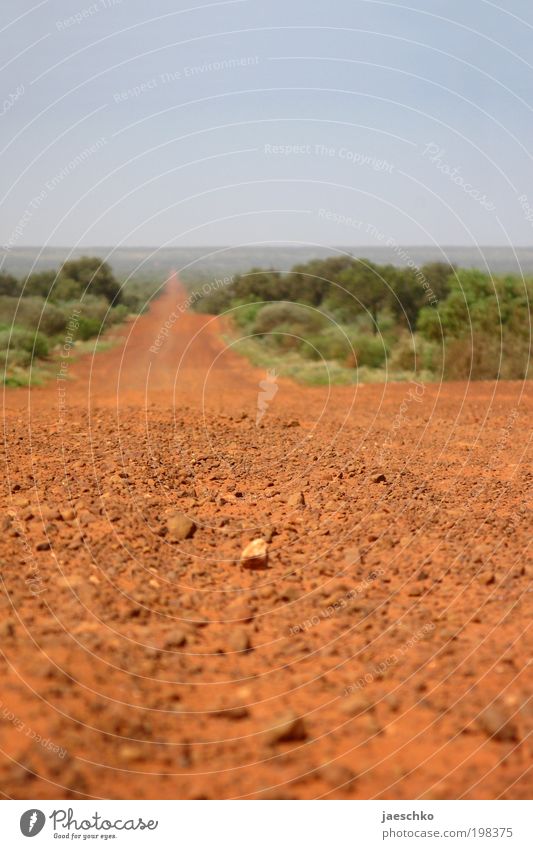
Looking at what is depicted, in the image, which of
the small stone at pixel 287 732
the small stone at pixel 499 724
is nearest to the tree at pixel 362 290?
the small stone at pixel 499 724

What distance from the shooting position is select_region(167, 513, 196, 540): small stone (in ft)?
23.5

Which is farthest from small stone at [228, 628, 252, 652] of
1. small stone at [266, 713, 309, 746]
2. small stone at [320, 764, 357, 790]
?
small stone at [320, 764, 357, 790]

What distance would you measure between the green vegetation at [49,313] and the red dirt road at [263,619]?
10282 millimetres

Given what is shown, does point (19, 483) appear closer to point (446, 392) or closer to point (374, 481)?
point (374, 481)

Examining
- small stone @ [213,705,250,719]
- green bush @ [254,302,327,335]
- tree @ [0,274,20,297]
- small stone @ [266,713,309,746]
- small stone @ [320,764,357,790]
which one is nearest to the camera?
small stone @ [320,764,357,790]

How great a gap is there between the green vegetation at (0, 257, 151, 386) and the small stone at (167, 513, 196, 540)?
Result: 458 inches

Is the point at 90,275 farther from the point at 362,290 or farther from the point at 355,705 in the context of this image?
the point at 355,705

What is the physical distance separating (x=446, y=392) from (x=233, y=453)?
9.24m

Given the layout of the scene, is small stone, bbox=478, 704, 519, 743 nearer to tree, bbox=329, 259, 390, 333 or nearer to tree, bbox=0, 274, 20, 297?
tree, bbox=329, 259, 390, 333

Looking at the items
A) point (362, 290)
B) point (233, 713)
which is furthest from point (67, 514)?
point (362, 290)

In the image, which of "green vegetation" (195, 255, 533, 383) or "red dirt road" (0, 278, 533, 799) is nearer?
"red dirt road" (0, 278, 533, 799)

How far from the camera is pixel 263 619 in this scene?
5.71 m

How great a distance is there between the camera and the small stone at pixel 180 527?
7160 mm

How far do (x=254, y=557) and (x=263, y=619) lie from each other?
0.94 meters
